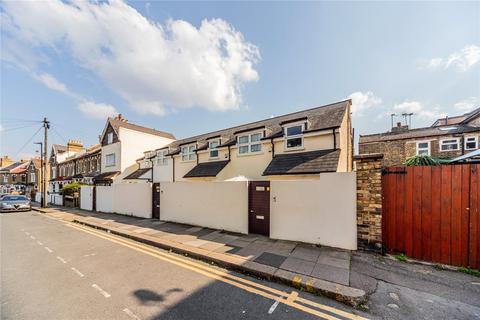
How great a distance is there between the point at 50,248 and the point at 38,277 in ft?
9.12

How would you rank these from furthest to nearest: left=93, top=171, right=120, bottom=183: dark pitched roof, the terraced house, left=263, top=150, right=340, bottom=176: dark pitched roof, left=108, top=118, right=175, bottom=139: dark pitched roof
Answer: left=108, top=118, right=175, bottom=139: dark pitched roof, left=93, top=171, right=120, bottom=183: dark pitched roof, the terraced house, left=263, top=150, right=340, bottom=176: dark pitched roof

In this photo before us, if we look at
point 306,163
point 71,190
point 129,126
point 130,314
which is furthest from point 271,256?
point 129,126

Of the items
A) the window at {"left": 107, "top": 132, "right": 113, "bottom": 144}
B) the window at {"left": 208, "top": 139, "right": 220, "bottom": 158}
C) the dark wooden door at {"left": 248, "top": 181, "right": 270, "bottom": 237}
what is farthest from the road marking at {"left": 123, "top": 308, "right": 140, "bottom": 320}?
the window at {"left": 107, "top": 132, "right": 113, "bottom": 144}

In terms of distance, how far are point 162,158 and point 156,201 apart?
9500mm

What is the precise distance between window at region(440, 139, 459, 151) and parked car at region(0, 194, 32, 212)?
4122 cm

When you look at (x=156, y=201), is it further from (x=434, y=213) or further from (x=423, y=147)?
(x=423, y=147)

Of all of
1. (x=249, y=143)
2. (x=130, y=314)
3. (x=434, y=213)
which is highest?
(x=249, y=143)

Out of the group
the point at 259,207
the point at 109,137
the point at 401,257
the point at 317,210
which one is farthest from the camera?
the point at 109,137

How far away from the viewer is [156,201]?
11039 mm

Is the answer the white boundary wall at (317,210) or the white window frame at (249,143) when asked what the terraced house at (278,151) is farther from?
the white boundary wall at (317,210)

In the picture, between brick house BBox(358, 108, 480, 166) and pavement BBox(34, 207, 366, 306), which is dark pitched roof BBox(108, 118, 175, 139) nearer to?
pavement BBox(34, 207, 366, 306)

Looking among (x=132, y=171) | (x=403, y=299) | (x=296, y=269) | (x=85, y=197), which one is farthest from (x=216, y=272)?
(x=132, y=171)

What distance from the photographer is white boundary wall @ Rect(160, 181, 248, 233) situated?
762cm

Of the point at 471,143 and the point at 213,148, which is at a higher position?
the point at 471,143
